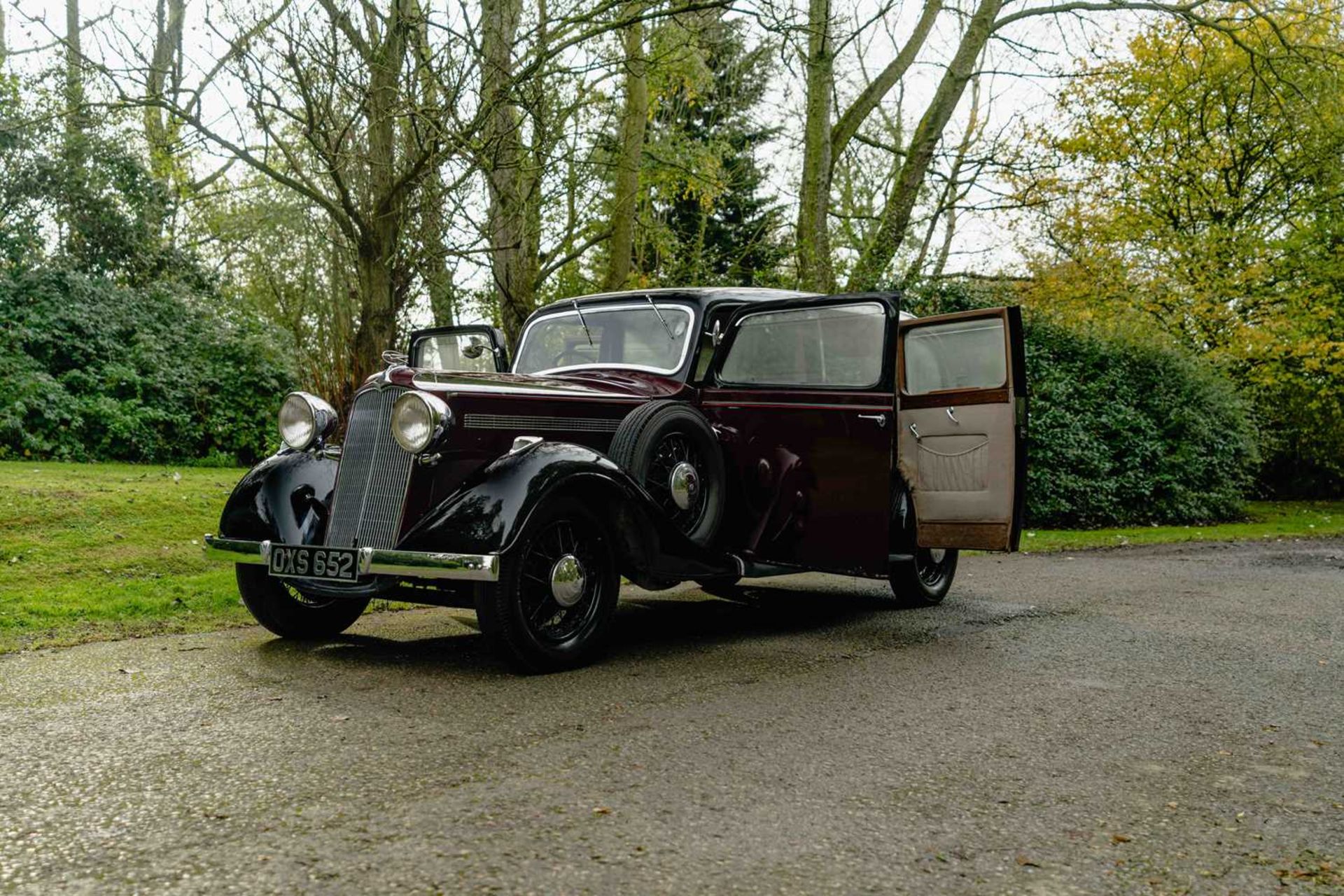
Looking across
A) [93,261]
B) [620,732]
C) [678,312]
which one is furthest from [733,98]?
[620,732]

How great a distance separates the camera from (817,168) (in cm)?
1484

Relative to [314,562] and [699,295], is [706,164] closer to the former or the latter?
[699,295]

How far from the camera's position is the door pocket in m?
7.25

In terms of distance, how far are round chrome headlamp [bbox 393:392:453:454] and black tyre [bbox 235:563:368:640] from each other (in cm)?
91

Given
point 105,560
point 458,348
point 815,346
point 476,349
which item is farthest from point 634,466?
point 105,560

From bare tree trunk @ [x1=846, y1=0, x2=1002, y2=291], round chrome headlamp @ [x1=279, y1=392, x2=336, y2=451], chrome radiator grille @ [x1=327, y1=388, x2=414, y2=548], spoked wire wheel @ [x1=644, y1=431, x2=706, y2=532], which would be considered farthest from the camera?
bare tree trunk @ [x1=846, y1=0, x2=1002, y2=291]

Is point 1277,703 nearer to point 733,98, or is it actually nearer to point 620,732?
point 620,732

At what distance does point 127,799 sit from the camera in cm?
338

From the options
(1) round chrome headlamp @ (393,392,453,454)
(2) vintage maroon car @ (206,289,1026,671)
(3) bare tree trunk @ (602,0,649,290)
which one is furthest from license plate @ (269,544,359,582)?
(3) bare tree trunk @ (602,0,649,290)

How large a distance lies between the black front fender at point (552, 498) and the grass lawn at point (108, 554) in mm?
2225

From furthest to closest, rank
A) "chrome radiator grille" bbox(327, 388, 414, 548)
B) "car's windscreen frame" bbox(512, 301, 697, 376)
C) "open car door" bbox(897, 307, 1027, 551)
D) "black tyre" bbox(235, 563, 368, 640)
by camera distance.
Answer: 1. "open car door" bbox(897, 307, 1027, 551)
2. "car's windscreen frame" bbox(512, 301, 697, 376)
3. "black tyre" bbox(235, 563, 368, 640)
4. "chrome radiator grille" bbox(327, 388, 414, 548)

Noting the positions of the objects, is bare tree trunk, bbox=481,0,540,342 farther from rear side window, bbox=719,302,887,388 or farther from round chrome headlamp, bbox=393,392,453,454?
round chrome headlamp, bbox=393,392,453,454

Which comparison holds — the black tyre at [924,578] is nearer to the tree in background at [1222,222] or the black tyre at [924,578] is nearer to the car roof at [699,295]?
the car roof at [699,295]

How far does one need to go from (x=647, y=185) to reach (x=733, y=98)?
424 centimetres
